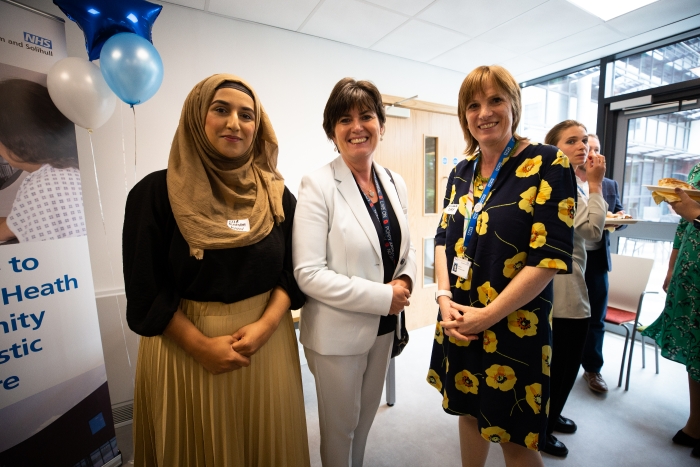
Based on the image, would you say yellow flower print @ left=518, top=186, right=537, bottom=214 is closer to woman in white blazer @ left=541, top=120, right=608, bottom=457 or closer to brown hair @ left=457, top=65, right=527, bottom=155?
brown hair @ left=457, top=65, right=527, bottom=155

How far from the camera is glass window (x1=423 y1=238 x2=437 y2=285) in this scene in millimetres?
3688

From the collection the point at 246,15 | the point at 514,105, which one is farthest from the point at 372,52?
the point at 514,105

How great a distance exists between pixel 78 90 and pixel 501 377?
87.5 inches

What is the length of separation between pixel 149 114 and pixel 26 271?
1.33 meters

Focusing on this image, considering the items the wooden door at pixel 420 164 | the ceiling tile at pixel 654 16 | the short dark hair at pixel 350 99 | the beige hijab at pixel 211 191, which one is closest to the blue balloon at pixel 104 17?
the beige hijab at pixel 211 191

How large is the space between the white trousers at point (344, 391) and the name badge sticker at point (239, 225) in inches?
22.3

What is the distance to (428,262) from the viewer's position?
3801 mm

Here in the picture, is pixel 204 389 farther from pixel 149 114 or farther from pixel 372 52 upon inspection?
pixel 372 52

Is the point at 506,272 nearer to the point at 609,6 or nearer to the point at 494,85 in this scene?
the point at 494,85

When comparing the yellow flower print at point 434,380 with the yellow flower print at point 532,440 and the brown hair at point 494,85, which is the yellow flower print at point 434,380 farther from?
the brown hair at point 494,85

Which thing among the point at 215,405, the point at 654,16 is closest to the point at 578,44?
the point at 654,16

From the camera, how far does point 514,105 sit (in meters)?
1.18

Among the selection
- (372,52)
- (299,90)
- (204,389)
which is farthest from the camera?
(372,52)

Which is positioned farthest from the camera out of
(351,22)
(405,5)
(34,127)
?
(351,22)
